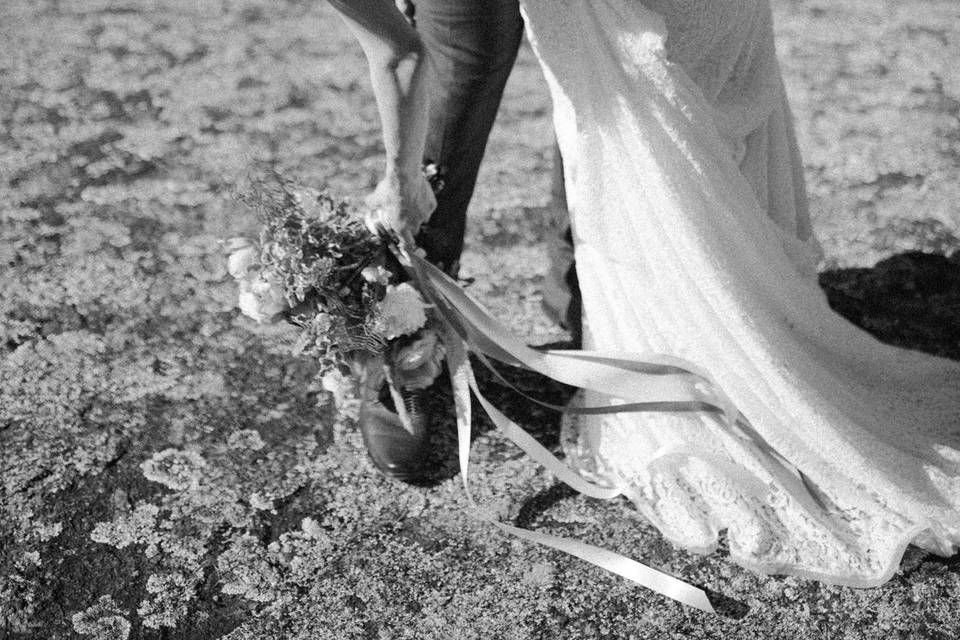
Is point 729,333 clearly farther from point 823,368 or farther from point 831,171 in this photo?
point 831,171

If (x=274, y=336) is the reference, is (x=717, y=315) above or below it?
above

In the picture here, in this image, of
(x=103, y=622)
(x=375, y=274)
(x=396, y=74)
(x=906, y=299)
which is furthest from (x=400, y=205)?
(x=906, y=299)

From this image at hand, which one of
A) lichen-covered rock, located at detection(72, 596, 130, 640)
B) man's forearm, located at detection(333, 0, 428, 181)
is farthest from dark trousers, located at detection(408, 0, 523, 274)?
lichen-covered rock, located at detection(72, 596, 130, 640)

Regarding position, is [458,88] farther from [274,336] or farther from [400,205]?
[274,336]

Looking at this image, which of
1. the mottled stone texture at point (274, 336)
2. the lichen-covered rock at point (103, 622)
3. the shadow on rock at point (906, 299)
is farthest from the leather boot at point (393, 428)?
the shadow on rock at point (906, 299)

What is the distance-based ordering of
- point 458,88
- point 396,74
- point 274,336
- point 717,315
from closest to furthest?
point 396,74, point 717,315, point 458,88, point 274,336

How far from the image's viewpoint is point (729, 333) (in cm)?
206

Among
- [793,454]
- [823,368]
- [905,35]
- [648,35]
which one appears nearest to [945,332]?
[823,368]

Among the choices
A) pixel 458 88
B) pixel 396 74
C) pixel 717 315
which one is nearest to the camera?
pixel 396 74

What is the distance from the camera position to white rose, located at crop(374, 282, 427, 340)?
6.92 ft

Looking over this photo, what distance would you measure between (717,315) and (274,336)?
112 cm

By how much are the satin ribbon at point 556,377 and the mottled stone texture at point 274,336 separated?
7cm

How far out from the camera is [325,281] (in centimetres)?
207

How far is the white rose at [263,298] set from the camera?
2.05m
